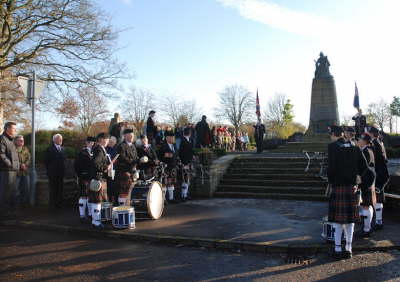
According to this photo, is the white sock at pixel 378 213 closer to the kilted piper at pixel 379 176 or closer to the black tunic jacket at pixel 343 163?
the kilted piper at pixel 379 176

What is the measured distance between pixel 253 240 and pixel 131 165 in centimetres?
347

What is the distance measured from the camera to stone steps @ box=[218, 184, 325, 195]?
1138cm

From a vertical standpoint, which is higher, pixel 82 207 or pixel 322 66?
pixel 322 66

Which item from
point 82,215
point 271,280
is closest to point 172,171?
point 82,215

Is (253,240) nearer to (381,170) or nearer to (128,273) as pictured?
(128,273)

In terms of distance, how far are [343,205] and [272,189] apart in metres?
6.30

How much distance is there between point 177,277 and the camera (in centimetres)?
473

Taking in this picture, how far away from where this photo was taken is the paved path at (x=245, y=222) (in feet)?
20.9

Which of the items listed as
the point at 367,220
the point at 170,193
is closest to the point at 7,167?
the point at 170,193

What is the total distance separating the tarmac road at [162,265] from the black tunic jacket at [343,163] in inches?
49.0

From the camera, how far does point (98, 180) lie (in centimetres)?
744

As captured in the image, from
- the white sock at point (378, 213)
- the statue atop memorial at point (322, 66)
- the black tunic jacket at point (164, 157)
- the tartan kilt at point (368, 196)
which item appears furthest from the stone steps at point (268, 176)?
the statue atop memorial at point (322, 66)

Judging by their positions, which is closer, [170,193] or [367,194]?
[367,194]

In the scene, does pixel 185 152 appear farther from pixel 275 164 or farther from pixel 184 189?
pixel 275 164
